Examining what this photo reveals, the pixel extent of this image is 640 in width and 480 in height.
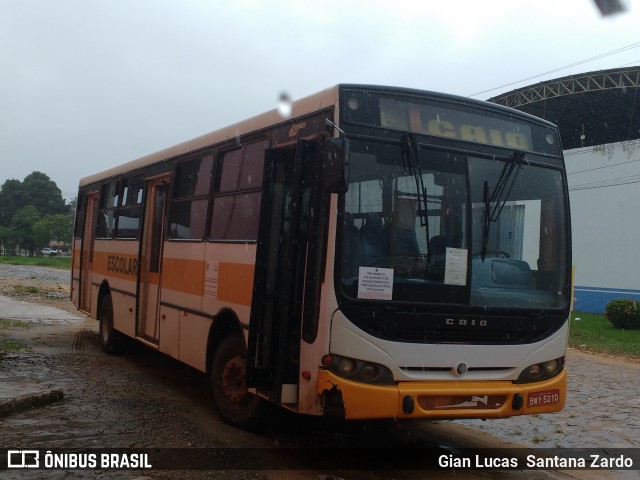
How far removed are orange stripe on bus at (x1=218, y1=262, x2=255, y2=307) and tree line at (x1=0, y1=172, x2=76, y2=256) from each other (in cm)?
9282

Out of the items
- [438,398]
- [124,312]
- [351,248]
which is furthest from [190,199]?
[438,398]

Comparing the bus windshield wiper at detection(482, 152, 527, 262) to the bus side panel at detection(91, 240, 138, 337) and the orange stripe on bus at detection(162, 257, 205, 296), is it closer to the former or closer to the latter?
the orange stripe on bus at detection(162, 257, 205, 296)

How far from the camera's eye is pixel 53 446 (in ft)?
19.0

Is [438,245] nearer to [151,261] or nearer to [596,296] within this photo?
[151,261]

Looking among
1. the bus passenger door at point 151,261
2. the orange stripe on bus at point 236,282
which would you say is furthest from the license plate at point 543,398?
the bus passenger door at point 151,261

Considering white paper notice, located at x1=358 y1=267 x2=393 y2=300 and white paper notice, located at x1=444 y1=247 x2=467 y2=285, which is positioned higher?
white paper notice, located at x1=444 y1=247 x2=467 y2=285

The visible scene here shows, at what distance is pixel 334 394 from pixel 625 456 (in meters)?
3.39

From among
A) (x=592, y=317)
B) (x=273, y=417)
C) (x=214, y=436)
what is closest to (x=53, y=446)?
(x=214, y=436)

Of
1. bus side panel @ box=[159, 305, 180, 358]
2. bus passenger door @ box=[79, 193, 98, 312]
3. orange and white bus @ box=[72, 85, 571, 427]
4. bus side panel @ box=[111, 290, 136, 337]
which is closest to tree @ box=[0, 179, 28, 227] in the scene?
bus passenger door @ box=[79, 193, 98, 312]

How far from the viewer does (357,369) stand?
509 cm

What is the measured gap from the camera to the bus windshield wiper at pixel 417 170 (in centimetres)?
534

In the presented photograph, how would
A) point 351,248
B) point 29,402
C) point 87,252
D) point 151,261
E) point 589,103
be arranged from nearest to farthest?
point 351,248
point 29,402
point 151,261
point 87,252
point 589,103

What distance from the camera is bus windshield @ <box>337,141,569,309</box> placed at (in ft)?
17.1

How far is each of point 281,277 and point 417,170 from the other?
147 cm
